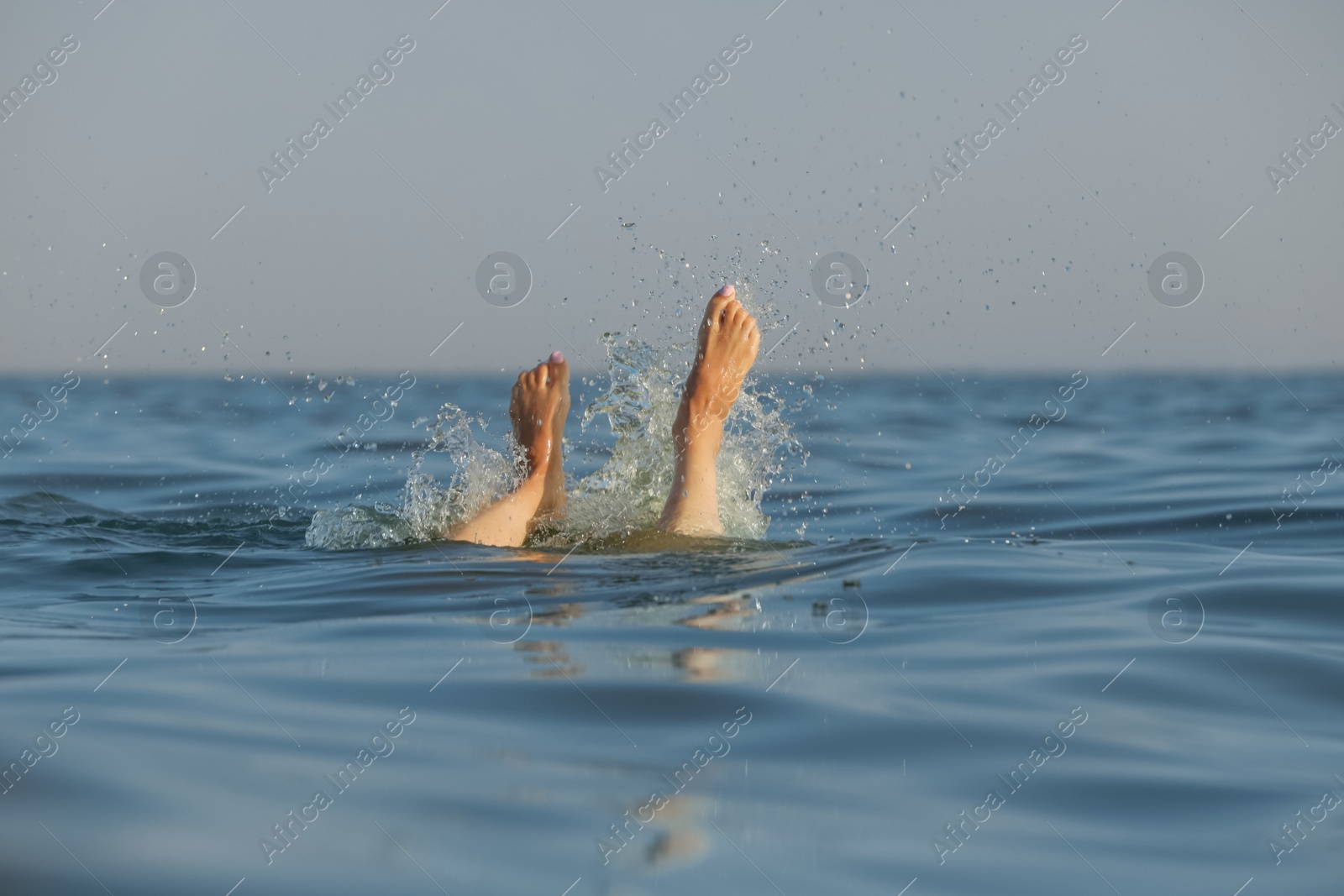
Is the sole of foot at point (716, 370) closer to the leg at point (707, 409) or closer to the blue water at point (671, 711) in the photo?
the leg at point (707, 409)

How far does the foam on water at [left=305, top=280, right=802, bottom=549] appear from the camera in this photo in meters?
4.88

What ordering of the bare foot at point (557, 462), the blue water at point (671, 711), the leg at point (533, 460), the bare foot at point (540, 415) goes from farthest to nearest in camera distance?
1. the bare foot at point (540, 415)
2. the bare foot at point (557, 462)
3. the leg at point (533, 460)
4. the blue water at point (671, 711)

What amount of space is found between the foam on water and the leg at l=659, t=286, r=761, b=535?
5.7 inches

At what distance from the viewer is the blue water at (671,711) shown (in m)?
1.87

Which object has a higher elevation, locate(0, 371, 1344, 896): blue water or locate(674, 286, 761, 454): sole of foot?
locate(674, 286, 761, 454): sole of foot

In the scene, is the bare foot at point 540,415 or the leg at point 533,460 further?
the bare foot at point 540,415

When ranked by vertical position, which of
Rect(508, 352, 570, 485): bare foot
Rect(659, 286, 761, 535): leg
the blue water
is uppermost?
Rect(508, 352, 570, 485): bare foot

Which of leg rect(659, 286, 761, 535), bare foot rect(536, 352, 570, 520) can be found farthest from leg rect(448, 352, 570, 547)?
leg rect(659, 286, 761, 535)

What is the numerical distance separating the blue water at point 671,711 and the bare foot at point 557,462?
20cm

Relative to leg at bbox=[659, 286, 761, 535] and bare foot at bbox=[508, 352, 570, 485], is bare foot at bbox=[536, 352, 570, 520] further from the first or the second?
leg at bbox=[659, 286, 761, 535]

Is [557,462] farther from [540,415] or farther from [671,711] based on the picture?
[671,711]

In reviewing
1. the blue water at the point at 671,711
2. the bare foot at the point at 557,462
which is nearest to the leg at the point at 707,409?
the blue water at the point at 671,711

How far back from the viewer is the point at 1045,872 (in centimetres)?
185

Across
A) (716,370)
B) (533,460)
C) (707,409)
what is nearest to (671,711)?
(707,409)
